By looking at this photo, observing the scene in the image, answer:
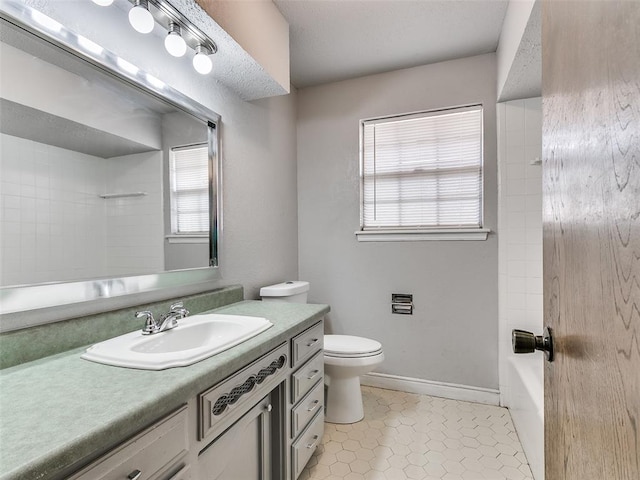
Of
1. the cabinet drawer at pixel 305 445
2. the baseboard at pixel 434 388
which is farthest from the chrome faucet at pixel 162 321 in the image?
the baseboard at pixel 434 388

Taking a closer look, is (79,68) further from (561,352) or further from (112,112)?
(561,352)

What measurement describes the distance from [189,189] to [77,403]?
113cm

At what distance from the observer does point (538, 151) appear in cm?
222

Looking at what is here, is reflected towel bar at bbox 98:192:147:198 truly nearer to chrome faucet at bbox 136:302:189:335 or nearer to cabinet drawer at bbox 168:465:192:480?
chrome faucet at bbox 136:302:189:335

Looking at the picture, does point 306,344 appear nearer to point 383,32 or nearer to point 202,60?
point 202,60

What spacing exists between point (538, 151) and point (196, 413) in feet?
7.93

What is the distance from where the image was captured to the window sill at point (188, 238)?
158cm

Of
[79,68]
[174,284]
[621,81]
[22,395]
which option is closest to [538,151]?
[621,81]

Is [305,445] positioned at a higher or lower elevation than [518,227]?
lower

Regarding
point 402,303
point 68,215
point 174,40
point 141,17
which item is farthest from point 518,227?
point 68,215

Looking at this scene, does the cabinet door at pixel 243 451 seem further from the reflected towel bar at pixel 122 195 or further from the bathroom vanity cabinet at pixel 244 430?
the reflected towel bar at pixel 122 195

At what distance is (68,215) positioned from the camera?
44.9 inches

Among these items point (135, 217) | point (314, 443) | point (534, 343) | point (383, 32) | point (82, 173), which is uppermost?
point (383, 32)

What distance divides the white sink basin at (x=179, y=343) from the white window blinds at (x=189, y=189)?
18.2 inches
